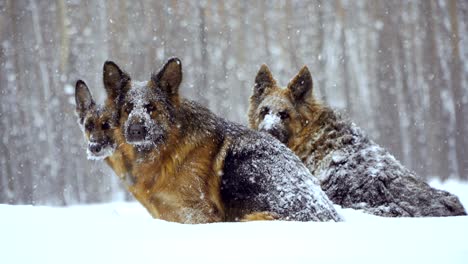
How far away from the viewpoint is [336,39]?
9953mm

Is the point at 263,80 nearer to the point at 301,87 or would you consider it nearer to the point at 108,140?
the point at 301,87

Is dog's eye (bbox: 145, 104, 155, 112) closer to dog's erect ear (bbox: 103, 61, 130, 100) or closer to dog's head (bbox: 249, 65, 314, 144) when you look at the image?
dog's erect ear (bbox: 103, 61, 130, 100)

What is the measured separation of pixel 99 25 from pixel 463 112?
20.4 ft

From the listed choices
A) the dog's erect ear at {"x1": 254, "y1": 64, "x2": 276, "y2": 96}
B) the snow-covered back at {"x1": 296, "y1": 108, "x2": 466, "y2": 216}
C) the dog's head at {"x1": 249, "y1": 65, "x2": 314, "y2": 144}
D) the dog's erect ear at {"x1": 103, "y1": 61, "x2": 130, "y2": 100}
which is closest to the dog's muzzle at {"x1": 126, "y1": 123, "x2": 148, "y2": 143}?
the dog's erect ear at {"x1": 103, "y1": 61, "x2": 130, "y2": 100}

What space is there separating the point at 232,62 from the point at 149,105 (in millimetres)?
5556

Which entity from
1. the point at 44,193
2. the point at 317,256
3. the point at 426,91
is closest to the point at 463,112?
the point at 426,91

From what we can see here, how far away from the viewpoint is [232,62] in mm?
9820

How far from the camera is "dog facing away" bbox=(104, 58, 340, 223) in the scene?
4.02 meters

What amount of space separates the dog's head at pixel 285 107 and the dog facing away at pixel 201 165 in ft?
5.90

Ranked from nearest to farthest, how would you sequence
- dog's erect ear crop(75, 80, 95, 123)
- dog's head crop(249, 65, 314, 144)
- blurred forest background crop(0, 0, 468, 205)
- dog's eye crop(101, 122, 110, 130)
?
dog's eye crop(101, 122, 110, 130)
dog's erect ear crop(75, 80, 95, 123)
dog's head crop(249, 65, 314, 144)
blurred forest background crop(0, 0, 468, 205)

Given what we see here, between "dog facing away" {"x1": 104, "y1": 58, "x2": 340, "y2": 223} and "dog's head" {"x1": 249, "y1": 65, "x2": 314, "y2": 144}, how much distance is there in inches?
70.7

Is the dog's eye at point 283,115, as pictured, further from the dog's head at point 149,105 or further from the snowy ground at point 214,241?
the snowy ground at point 214,241

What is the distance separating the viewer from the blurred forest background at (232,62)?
963cm

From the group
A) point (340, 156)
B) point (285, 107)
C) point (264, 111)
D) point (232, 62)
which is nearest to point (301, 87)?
point (285, 107)
